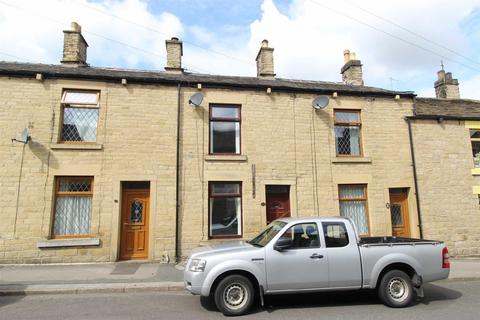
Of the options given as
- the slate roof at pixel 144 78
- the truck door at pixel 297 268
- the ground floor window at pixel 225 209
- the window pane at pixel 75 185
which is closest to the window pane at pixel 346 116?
the slate roof at pixel 144 78

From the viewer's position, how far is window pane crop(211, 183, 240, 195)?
10.4 metres

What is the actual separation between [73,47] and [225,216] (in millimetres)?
8761

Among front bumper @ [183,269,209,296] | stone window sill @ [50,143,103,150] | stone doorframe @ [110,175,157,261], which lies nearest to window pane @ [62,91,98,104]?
stone window sill @ [50,143,103,150]

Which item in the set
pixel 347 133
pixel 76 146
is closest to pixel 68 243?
pixel 76 146

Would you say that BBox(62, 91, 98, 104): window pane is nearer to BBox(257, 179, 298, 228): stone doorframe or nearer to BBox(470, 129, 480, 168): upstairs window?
BBox(257, 179, 298, 228): stone doorframe

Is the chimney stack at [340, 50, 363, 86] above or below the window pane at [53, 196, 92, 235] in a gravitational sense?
above

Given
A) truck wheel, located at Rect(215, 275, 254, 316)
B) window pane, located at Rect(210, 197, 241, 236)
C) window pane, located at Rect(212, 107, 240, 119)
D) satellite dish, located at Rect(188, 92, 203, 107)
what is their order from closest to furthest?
truck wheel, located at Rect(215, 275, 254, 316) < window pane, located at Rect(210, 197, 241, 236) < satellite dish, located at Rect(188, 92, 203, 107) < window pane, located at Rect(212, 107, 240, 119)

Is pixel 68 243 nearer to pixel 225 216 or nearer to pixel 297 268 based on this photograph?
pixel 225 216

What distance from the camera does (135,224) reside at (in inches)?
388

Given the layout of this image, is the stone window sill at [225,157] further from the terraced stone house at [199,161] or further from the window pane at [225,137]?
the window pane at [225,137]

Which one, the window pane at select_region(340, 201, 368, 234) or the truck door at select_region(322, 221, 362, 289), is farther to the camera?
the window pane at select_region(340, 201, 368, 234)

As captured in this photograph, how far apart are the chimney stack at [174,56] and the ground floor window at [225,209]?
5125 mm

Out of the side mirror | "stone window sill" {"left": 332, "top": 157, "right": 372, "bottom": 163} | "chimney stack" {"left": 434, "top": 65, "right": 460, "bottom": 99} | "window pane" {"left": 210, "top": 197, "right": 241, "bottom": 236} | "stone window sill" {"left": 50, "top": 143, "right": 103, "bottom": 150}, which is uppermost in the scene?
"chimney stack" {"left": 434, "top": 65, "right": 460, "bottom": 99}

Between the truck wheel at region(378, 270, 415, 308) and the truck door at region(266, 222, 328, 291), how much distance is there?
1.14 metres
